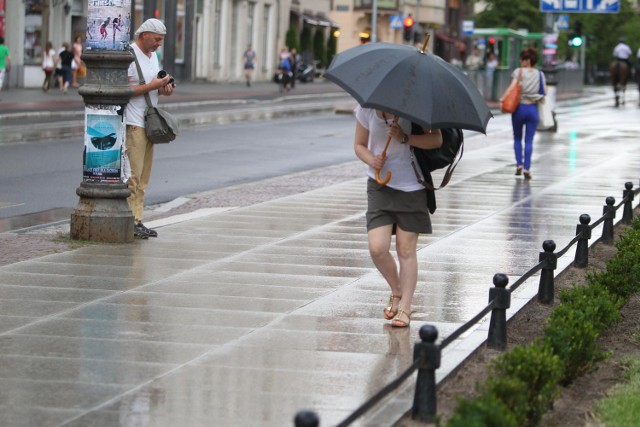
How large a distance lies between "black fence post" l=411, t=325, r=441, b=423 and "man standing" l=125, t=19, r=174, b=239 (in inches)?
248

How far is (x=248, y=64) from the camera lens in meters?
61.9

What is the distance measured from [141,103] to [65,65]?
3352 centimetres

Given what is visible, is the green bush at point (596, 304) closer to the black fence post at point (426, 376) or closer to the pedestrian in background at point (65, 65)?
the black fence post at point (426, 376)

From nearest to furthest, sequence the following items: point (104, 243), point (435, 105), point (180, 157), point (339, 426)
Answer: point (339, 426), point (435, 105), point (104, 243), point (180, 157)

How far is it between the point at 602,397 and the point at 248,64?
55.1 meters

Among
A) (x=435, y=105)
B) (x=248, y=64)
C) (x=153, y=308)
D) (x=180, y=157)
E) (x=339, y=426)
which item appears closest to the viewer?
(x=339, y=426)

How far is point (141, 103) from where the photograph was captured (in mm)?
12430

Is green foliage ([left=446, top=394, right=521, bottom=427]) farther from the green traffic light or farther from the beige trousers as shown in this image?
the green traffic light

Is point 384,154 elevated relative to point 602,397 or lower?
elevated

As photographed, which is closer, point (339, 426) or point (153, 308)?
point (339, 426)

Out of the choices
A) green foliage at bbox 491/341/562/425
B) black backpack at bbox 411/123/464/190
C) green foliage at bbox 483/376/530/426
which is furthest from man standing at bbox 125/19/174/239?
green foliage at bbox 483/376/530/426

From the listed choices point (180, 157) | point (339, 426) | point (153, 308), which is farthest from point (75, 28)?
point (339, 426)

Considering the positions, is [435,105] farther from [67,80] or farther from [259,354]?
[67,80]

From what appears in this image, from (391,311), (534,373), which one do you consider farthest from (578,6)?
(534,373)
